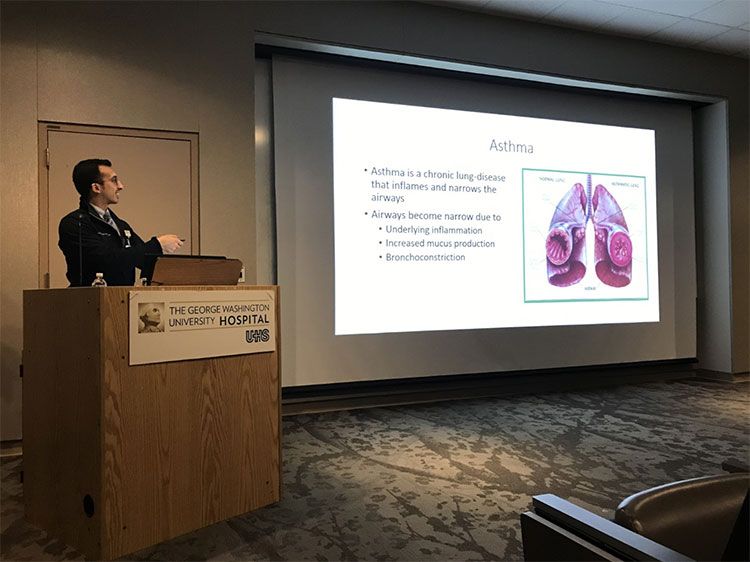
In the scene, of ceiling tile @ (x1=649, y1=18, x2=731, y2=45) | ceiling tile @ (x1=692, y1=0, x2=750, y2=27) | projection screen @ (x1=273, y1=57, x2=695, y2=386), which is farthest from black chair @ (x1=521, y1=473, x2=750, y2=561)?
ceiling tile @ (x1=649, y1=18, x2=731, y2=45)

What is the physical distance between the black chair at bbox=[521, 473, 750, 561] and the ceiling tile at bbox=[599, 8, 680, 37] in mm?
4873

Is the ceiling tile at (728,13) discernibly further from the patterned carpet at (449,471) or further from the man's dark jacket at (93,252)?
the man's dark jacket at (93,252)

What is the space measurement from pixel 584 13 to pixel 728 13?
50.4 inches

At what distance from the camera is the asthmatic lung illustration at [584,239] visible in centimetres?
527

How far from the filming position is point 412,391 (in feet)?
15.9

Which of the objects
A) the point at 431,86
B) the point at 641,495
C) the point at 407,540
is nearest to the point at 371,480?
the point at 407,540

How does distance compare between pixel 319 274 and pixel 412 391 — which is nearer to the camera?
pixel 319 274

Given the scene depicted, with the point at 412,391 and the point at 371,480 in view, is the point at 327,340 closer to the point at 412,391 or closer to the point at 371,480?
the point at 412,391

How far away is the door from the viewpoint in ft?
11.8

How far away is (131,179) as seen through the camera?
3.80 meters

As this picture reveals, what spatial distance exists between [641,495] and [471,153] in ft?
13.7

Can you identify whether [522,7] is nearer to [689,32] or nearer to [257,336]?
[689,32]

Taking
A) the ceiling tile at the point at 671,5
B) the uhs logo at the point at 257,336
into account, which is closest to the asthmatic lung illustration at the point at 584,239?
the ceiling tile at the point at 671,5

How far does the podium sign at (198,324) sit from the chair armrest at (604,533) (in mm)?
1499
